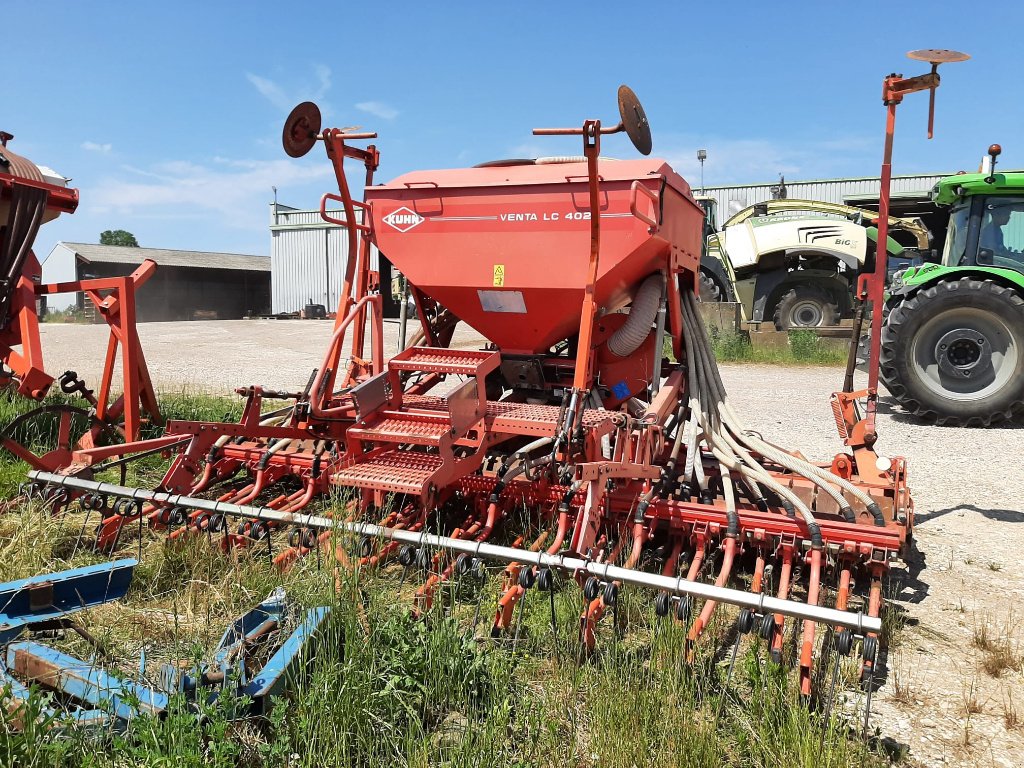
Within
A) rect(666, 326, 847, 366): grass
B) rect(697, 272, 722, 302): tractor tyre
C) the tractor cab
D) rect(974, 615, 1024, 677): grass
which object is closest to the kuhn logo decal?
rect(974, 615, 1024, 677): grass

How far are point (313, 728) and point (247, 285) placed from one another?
131 feet

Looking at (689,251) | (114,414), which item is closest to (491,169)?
(689,251)

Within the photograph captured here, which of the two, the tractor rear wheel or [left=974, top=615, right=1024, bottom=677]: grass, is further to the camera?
the tractor rear wheel

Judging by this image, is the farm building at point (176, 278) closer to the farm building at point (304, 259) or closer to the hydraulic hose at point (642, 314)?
the farm building at point (304, 259)

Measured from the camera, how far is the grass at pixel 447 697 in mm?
2186

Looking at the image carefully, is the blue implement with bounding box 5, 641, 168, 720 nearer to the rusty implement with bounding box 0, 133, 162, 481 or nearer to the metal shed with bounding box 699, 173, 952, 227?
the rusty implement with bounding box 0, 133, 162, 481

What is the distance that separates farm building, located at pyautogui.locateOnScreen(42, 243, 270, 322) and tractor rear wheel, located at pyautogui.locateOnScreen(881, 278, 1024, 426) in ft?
103

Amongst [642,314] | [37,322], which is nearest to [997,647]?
[642,314]

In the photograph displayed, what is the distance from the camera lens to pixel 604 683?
2.52 meters

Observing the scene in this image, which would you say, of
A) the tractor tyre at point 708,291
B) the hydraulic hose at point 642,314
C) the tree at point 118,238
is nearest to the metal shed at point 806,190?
the tractor tyre at point 708,291

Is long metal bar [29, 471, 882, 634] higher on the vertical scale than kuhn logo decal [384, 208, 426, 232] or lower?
lower

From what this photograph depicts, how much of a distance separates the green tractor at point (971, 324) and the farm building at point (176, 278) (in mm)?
31557

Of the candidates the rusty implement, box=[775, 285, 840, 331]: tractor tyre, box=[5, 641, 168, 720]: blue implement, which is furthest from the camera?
box=[775, 285, 840, 331]: tractor tyre

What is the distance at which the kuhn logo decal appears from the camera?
185 inches
